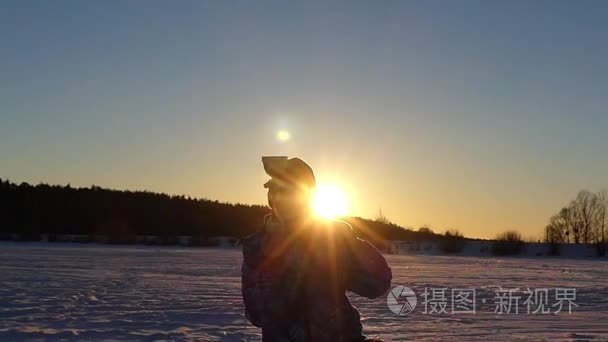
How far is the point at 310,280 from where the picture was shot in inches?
102

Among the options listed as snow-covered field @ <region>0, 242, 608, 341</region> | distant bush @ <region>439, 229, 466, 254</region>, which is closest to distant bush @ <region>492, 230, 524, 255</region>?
distant bush @ <region>439, 229, 466, 254</region>

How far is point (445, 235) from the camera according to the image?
48.6 metres

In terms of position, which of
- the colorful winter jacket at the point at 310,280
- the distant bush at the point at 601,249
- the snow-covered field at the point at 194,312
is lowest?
the snow-covered field at the point at 194,312

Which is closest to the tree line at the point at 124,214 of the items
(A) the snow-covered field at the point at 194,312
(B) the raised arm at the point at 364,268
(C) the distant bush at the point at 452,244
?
(C) the distant bush at the point at 452,244

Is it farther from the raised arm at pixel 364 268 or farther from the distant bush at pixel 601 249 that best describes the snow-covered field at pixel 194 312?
the distant bush at pixel 601 249

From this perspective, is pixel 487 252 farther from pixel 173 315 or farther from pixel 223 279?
pixel 173 315

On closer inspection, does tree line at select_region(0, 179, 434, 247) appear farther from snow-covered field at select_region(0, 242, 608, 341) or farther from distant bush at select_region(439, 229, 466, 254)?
snow-covered field at select_region(0, 242, 608, 341)

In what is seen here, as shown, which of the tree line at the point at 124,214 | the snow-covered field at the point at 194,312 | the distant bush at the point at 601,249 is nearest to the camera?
the snow-covered field at the point at 194,312

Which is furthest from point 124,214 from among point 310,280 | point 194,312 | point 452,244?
point 310,280

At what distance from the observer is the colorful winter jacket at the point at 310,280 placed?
8.45 ft

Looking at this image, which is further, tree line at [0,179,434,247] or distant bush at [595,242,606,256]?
tree line at [0,179,434,247]

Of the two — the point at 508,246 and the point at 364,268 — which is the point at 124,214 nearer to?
the point at 508,246

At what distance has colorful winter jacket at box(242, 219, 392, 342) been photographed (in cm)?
257

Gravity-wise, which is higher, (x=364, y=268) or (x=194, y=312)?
(x=364, y=268)
